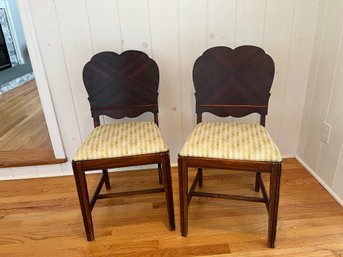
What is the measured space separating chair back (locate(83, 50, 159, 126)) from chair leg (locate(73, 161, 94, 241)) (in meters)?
0.41

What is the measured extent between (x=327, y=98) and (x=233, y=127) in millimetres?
664

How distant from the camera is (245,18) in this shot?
5.63 ft

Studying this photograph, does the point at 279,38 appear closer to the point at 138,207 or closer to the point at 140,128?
the point at 140,128

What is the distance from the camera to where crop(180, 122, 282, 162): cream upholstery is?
1.23 m

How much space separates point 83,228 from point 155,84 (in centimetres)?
89

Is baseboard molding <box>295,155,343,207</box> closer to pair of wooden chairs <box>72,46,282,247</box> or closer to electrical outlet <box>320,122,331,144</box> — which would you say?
electrical outlet <box>320,122,331,144</box>

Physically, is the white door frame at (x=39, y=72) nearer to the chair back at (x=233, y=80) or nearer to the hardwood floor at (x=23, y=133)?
the hardwood floor at (x=23, y=133)

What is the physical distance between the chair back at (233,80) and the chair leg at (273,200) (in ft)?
1.40

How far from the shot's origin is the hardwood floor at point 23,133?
6.72ft

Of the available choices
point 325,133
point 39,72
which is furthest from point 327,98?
point 39,72

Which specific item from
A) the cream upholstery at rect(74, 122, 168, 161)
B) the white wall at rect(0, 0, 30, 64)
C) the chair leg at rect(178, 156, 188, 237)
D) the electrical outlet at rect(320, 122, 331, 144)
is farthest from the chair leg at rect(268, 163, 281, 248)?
the white wall at rect(0, 0, 30, 64)

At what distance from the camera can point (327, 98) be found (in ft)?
5.53

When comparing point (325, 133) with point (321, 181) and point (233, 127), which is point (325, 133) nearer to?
point (321, 181)

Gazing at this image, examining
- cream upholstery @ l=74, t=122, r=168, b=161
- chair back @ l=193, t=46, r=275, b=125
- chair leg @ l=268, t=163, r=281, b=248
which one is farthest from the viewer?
chair back @ l=193, t=46, r=275, b=125
